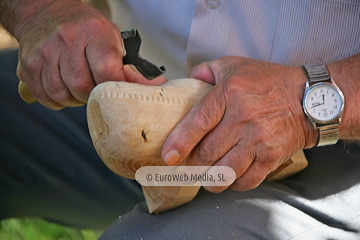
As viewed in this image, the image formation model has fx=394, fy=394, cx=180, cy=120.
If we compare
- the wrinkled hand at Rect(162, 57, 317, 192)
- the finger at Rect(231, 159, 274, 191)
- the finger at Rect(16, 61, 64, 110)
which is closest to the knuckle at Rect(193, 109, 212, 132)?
the wrinkled hand at Rect(162, 57, 317, 192)

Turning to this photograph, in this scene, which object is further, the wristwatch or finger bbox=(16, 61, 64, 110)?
finger bbox=(16, 61, 64, 110)

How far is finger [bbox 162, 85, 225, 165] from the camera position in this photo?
2.81 feet

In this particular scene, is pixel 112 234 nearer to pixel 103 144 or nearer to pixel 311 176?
pixel 103 144

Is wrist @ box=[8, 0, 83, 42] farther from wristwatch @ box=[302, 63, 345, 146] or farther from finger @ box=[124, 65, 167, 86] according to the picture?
wristwatch @ box=[302, 63, 345, 146]

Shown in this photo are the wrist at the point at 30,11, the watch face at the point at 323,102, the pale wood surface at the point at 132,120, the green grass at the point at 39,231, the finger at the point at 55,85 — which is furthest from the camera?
the green grass at the point at 39,231

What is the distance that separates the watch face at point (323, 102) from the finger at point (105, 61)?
0.45 m

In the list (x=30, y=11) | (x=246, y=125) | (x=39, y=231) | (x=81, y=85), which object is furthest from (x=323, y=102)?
(x=39, y=231)

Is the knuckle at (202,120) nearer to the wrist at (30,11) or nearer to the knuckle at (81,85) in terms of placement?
the knuckle at (81,85)

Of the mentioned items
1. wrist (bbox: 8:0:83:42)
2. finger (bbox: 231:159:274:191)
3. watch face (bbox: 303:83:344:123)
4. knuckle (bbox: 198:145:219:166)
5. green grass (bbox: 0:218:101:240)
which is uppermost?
wrist (bbox: 8:0:83:42)

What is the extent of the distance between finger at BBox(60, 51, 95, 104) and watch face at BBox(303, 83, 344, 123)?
539 mm

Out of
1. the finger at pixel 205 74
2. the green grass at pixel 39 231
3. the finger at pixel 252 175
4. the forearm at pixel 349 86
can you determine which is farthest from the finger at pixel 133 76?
the green grass at pixel 39 231

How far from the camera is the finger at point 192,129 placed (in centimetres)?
86

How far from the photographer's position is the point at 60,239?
69.1 inches

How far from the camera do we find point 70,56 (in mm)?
1015
